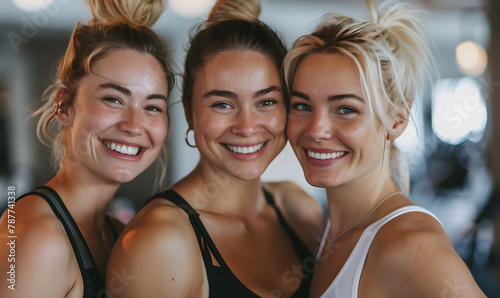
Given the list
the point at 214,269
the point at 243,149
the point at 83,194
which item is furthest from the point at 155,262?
the point at 243,149

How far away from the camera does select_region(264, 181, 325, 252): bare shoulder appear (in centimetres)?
195

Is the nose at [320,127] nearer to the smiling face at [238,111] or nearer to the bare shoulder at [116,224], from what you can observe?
the smiling face at [238,111]

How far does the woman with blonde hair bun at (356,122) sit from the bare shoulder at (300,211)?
27 cm

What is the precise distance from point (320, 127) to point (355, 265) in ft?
1.39

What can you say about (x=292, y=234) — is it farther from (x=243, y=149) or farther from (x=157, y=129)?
(x=157, y=129)

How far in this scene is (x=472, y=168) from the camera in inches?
229

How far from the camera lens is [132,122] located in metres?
1.52

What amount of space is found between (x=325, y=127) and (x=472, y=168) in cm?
494

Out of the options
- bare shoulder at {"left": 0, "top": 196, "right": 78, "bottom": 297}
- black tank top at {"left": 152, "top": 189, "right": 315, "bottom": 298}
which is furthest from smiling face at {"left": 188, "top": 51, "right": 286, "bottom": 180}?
bare shoulder at {"left": 0, "top": 196, "right": 78, "bottom": 297}

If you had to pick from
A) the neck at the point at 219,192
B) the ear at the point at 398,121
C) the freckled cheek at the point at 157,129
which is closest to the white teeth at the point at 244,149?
the neck at the point at 219,192

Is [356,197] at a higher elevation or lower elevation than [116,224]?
higher

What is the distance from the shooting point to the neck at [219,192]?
165 centimetres

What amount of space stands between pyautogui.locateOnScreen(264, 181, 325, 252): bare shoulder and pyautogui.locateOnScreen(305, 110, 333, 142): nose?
0.54 meters

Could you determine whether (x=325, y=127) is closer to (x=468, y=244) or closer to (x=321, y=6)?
(x=468, y=244)
